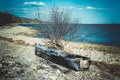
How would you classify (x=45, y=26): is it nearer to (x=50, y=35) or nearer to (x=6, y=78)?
(x=50, y=35)

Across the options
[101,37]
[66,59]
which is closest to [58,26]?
[66,59]

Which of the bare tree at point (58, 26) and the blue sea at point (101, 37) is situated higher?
the bare tree at point (58, 26)

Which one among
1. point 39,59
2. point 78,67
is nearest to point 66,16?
point 39,59

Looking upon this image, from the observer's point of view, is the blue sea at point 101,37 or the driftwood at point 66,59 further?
the blue sea at point 101,37

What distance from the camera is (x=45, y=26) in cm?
897

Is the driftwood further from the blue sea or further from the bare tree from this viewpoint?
the blue sea

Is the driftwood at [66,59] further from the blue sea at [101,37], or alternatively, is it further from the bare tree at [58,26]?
the blue sea at [101,37]

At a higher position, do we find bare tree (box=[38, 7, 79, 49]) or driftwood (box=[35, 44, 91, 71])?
bare tree (box=[38, 7, 79, 49])

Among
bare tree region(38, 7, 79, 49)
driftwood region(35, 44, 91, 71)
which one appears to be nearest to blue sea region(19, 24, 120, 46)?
bare tree region(38, 7, 79, 49)

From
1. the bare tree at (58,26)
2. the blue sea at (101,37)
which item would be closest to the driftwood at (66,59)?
the bare tree at (58,26)

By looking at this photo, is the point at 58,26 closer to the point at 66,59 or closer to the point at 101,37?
the point at 66,59

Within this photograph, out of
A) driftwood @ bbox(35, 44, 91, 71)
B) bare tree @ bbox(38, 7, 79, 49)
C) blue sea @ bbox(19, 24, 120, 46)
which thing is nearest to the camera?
driftwood @ bbox(35, 44, 91, 71)

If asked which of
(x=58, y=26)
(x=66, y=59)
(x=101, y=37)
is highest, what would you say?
(x=58, y=26)

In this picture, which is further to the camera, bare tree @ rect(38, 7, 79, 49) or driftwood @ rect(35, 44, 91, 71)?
bare tree @ rect(38, 7, 79, 49)
